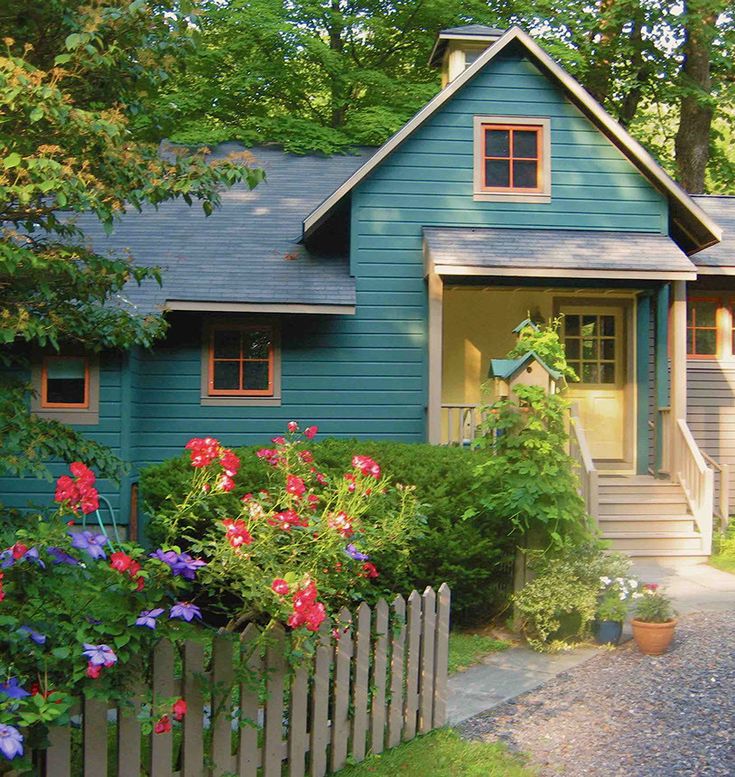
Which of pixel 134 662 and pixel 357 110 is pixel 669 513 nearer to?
pixel 134 662

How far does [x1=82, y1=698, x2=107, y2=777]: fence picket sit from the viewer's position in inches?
136

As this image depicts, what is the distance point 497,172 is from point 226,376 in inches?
192

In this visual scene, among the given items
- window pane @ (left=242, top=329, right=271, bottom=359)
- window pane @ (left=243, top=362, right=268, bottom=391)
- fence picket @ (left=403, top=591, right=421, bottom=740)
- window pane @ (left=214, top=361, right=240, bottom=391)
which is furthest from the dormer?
fence picket @ (left=403, top=591, right=421, bottom=740)

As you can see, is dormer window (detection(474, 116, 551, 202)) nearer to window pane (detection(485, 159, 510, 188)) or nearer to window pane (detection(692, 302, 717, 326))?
window pane (detection(485, 159, 510, 188))

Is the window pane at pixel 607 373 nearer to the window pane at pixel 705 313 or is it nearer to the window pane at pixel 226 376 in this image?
the window pane at pixel 705 313

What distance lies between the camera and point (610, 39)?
24359 mm

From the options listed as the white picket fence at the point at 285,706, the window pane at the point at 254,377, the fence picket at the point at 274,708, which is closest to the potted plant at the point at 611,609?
the white picket fence at the point at 285,706

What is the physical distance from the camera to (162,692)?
371 cm

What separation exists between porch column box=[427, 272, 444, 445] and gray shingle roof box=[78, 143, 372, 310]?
1.10m

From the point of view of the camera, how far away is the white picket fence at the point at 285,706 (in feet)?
11.9

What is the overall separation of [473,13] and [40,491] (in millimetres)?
16810

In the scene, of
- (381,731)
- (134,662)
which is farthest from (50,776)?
(381,731)

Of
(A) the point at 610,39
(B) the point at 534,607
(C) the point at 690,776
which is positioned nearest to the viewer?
(C) the point at 690,776

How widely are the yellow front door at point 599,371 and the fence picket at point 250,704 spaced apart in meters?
10.4
